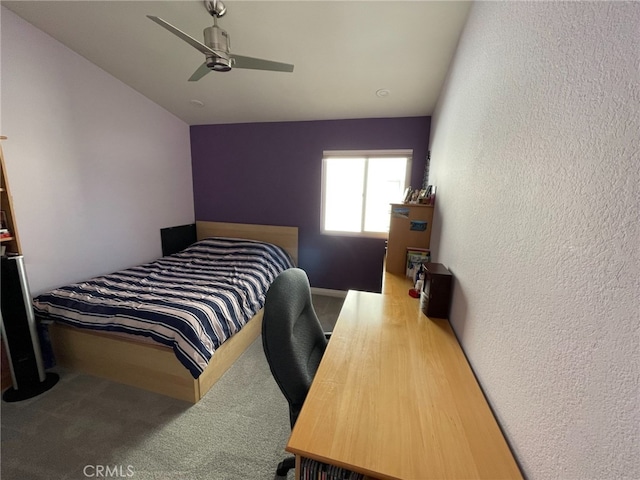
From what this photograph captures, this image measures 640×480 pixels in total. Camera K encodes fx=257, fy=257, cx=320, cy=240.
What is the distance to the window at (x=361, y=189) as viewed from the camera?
3.27 m

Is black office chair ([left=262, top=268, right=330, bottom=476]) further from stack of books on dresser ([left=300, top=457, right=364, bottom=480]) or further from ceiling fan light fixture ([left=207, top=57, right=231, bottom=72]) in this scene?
ceiling fan light fixture ([left=207, top=57, right=231, bottom=72])

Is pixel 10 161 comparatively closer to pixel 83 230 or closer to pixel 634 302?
pixel 83 230

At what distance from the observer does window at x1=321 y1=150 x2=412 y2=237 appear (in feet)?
10.7

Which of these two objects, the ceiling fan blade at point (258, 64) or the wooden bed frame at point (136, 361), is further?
the wooden bed frame at point (136, 361)

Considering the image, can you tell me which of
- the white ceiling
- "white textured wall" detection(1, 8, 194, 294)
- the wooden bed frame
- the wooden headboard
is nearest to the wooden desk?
the wooden bed frame

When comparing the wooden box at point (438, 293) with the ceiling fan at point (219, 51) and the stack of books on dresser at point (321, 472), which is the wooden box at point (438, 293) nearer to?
the stack of books on dresser at point (321, 472)

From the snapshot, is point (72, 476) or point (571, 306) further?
point (72, 476)

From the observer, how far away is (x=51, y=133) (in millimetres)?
2164

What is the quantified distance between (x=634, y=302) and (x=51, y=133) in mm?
3418

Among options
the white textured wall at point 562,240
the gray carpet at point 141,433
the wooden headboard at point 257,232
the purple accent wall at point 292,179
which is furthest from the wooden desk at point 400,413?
the wooden headboard at point 257,232

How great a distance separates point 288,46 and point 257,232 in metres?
2.29

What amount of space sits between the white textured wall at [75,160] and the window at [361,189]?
2.17 meters

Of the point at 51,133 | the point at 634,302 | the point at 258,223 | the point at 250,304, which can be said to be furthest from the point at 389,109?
the point at 51,133

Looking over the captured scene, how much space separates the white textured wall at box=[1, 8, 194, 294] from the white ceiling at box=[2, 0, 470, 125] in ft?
0.66
